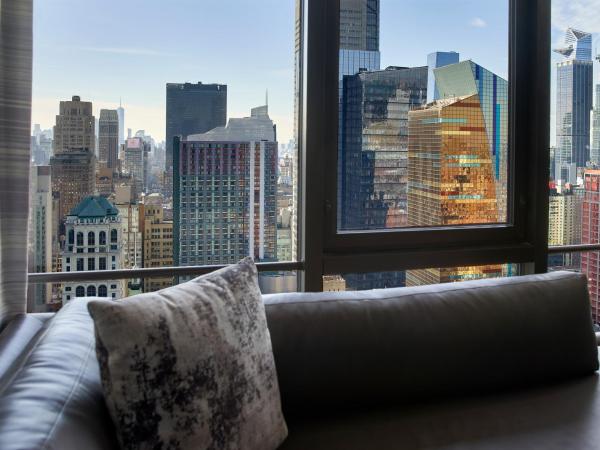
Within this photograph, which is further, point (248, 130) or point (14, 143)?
point (248, 130)

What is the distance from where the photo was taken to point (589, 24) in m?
2.62

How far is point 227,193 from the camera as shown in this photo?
2143 millimetres

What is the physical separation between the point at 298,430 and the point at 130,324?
1.93 ft

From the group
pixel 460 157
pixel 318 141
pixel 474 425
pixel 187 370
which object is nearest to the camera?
pixel 187 370

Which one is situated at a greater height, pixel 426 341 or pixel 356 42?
pixel 356 42

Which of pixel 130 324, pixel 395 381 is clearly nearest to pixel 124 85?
pixel 130 324

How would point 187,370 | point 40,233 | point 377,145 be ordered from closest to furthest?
point 187,370
point 40,233
point 377,145

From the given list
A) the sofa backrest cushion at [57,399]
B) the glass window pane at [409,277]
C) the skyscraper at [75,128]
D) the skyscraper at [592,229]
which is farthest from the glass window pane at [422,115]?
the sofa backrest cushion at [57,399]

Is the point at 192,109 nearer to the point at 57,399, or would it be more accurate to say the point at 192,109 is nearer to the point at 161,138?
the point at 161,138

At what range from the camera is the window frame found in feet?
6.95

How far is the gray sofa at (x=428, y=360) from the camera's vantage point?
1.33 m

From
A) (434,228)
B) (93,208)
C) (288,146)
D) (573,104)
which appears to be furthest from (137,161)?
(573,104)

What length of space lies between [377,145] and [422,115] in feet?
0.81

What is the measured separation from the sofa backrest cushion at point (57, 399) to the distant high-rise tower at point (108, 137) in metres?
0.85
